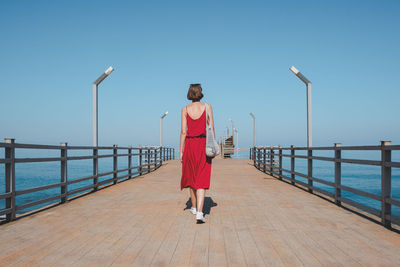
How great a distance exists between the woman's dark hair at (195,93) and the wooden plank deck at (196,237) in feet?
5.66

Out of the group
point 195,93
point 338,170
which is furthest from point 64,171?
point 338,170

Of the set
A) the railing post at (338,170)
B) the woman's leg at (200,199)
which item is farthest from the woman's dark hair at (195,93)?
the railing post at (338,170)

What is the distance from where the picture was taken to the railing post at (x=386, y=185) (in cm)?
446

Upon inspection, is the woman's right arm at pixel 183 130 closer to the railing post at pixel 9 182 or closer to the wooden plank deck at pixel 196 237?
the wooden plank deck at pixel 196 237

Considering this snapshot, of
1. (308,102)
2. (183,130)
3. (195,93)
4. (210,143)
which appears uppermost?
(308,102)

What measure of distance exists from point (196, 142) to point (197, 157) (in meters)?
0.21

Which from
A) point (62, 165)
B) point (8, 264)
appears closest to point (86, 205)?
point (62, 165)

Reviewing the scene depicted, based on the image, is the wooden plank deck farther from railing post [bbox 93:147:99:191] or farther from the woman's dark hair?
railing post [bbox 93:147:99:191]

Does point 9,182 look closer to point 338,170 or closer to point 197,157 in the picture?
point 197,157

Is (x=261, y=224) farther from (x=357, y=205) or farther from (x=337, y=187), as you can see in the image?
(x=337, y=187)

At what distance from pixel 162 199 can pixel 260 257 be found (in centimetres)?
403

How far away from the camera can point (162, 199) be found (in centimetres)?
701

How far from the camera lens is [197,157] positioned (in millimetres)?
4949

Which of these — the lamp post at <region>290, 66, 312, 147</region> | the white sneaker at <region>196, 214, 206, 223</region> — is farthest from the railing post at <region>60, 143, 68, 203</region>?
the lamp post at <region>290, 66, 312, 147</region>
